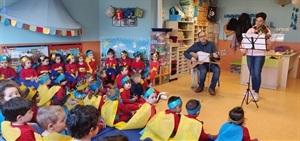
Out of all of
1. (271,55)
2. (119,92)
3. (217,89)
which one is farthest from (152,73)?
(271,55)

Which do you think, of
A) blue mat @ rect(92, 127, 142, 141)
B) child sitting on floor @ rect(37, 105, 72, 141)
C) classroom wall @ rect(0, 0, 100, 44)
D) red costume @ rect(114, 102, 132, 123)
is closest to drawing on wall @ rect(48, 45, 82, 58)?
classroom wall @ rect(0, 0, 100, 44)

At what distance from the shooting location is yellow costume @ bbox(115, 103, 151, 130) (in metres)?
2.32

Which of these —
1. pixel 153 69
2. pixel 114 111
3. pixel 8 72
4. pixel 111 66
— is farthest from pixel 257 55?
pixel 8 72

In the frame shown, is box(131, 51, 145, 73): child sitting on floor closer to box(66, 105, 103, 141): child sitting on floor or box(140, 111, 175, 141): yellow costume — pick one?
box(140, 111, 175, 141): yellow costume

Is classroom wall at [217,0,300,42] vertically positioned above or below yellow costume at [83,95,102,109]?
above

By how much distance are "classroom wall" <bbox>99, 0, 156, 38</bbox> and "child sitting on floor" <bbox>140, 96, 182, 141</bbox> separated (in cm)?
291

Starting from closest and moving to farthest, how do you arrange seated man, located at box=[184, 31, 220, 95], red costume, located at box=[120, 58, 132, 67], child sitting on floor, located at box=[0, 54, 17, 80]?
child sitting on floor, located at box=[0, 54, 17, 80], seated man, located at box=[184, 31, 220, 95], red costume, located at box=[120, 58, 132, 67]

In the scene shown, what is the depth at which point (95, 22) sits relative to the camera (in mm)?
5367

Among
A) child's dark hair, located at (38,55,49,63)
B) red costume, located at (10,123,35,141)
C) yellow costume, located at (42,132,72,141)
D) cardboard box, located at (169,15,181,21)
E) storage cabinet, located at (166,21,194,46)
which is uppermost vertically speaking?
cardboard box, located at (169,15,181,21)

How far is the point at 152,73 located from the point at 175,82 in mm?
743

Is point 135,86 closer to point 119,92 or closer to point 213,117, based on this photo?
point 119,92

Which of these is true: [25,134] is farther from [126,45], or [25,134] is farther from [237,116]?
[126,45]

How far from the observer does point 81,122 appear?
55.1 inches

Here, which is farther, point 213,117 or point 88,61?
point 88,61
